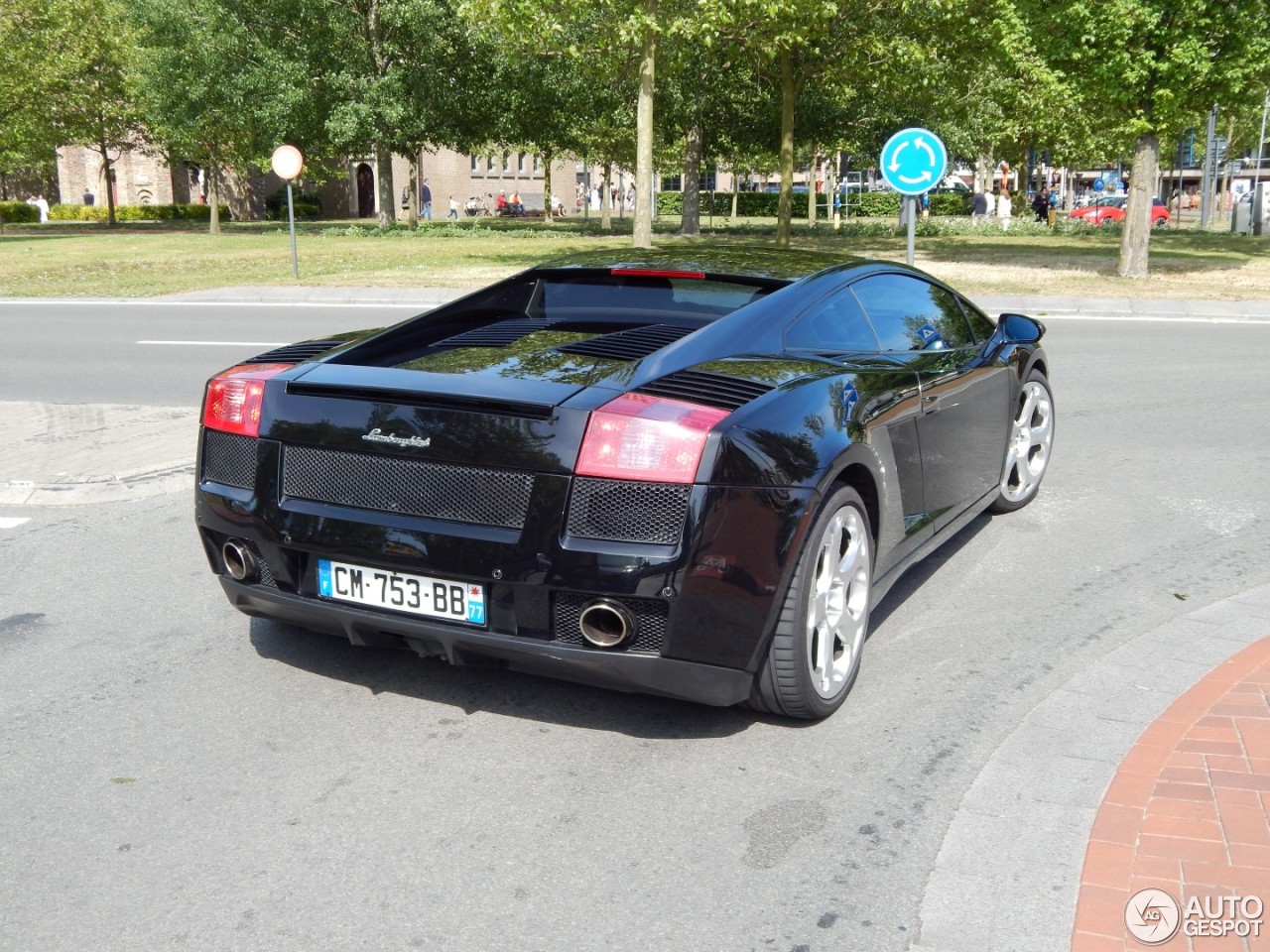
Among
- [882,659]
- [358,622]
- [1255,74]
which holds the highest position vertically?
[1255,74]

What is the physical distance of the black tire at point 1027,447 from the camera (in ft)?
21.5

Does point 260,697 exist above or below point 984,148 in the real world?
below

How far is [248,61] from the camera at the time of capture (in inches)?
1545

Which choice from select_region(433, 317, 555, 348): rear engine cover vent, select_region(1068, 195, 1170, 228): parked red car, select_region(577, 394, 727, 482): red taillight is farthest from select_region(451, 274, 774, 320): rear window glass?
select_region(1068, 195, 1170, 228): parked red car

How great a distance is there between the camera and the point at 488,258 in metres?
28.4

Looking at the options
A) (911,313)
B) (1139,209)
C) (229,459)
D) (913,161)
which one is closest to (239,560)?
(229,459)

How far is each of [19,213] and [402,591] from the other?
62966 millimetres

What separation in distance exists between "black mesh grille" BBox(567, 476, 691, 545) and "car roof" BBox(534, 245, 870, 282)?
4.67 ft

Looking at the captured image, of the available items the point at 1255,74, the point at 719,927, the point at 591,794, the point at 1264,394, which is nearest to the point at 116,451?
the point at 591,794

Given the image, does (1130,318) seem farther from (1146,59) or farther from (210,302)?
(210,302)

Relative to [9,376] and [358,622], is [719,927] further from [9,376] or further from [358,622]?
[9,376]

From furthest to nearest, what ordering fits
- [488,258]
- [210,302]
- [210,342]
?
[488,258], [210,302], [210,342]

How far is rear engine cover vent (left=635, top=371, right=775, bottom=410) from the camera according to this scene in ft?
12.1

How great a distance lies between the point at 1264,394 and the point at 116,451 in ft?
28.0
